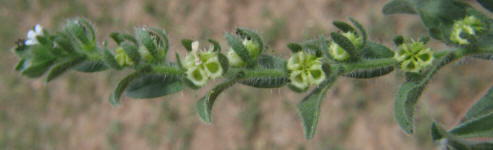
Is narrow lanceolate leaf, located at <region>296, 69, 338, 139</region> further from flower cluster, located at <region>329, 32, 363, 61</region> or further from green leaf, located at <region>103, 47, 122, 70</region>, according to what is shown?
green leaf, located at <region>103, 47, 122, 70</region>

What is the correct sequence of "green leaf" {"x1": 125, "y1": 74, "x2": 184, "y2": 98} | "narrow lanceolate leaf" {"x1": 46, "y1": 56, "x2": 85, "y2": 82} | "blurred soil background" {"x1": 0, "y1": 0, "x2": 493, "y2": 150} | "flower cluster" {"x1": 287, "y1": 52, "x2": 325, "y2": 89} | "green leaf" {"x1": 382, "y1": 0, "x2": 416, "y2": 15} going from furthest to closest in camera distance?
1. "blurred soil background" {"x1": 0, "y1": 0, "x2": 493, "y2": 150}
2. "green leaf" {"x1": 382, "y1": 0, "x2": 416, "y2": 15}
3. "green leaf" {"x1": 125, "y1": 74, "x2": 184, "y2": 98}
4. "flower cluster" {"x1": 287, "y1": 52, "x2": 325, "y2": 89}
5. "narrow lanceolate leaf" {"x1": 46, "y1": 56, "x2": 85, "y2": 82}

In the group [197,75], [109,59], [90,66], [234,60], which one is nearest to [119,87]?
[109,59]

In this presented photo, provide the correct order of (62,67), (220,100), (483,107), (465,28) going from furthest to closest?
(220,100) → (483,107) → (465,28) → (62,67)

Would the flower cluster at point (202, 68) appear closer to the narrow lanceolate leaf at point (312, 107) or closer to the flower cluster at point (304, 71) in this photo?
the flower cluster at point (304, 71)

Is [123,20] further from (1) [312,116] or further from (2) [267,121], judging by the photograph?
(1) [312,116]

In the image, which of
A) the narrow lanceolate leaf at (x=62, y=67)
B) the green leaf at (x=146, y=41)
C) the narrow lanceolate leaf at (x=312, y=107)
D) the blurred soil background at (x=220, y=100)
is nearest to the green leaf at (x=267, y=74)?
the narrow lanceolate leaf at (x=312, y=107)

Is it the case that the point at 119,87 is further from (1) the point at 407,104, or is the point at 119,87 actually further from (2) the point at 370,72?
(1) the point at 407,104

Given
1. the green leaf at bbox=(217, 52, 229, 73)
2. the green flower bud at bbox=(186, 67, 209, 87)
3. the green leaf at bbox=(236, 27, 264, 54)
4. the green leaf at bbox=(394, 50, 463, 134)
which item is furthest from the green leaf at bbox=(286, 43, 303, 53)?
the green leaf at bbox=(394, 50, 463, 134)
